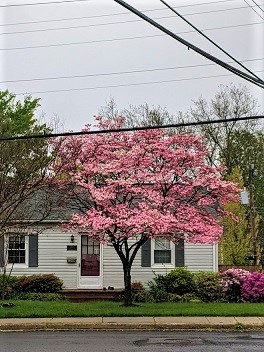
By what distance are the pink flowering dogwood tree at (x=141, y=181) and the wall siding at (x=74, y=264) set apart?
5474mm

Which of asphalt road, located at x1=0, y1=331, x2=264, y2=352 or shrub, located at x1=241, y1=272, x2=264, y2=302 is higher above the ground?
shrub, located at x1=241, y1=272, x2=264, y2=302

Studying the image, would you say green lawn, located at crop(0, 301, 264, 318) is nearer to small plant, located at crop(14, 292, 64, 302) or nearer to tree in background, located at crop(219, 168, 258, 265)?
small plant, located at crop(14, 292, 64, 302)

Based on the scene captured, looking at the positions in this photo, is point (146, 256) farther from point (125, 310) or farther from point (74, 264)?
point (125, 310)

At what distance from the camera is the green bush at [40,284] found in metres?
25.1

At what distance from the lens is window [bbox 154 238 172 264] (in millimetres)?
26641

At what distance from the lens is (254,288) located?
74.5ft

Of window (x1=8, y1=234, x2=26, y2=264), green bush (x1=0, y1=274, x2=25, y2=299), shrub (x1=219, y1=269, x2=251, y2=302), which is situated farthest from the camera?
window (x1=8, y1=234, x2=26, y2=264)

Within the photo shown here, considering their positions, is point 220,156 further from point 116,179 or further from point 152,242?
point 116,179

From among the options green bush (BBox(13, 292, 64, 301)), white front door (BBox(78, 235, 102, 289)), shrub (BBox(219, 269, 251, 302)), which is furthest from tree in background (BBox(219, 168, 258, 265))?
green bush (BBox(13, 292, 64, 301))

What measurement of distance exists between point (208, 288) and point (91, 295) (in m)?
4.73

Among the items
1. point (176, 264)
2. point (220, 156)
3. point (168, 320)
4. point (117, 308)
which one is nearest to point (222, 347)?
point (168, 320)

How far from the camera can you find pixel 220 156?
44.8 m

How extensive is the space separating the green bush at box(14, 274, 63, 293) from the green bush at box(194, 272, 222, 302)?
5539 mm

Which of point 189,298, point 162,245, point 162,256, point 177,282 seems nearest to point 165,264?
point 162,256
